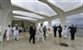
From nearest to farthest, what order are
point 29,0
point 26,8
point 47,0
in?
point 47,0 → point 29,0 → point 26,8

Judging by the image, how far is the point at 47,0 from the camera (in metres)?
18.0

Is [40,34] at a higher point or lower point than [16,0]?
lower

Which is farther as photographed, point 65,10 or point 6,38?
point 65,10

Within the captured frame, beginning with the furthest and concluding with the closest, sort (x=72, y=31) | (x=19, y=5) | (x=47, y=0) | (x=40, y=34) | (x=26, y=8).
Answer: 1. (x=26, y=8)
2. (x=19, y=5)
3. (x=47, y=0)
4. (x=72, y=31)
5. (x=40, y=34)

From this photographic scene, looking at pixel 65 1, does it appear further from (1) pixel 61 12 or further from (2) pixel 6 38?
(2) pixel 6 38

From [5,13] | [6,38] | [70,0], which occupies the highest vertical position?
[70,0]

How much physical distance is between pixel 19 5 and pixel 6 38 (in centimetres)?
721

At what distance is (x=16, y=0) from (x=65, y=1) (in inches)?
230

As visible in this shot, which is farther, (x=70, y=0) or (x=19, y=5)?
(x=19, y=5)

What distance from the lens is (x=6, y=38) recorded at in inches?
602

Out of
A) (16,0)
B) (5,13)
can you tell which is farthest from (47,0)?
(5,13)

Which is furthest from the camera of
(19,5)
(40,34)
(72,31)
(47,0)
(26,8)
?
(26,8)

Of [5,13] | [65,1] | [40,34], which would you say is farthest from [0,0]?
[65,1]

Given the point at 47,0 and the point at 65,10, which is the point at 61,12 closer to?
the point at 65,10
